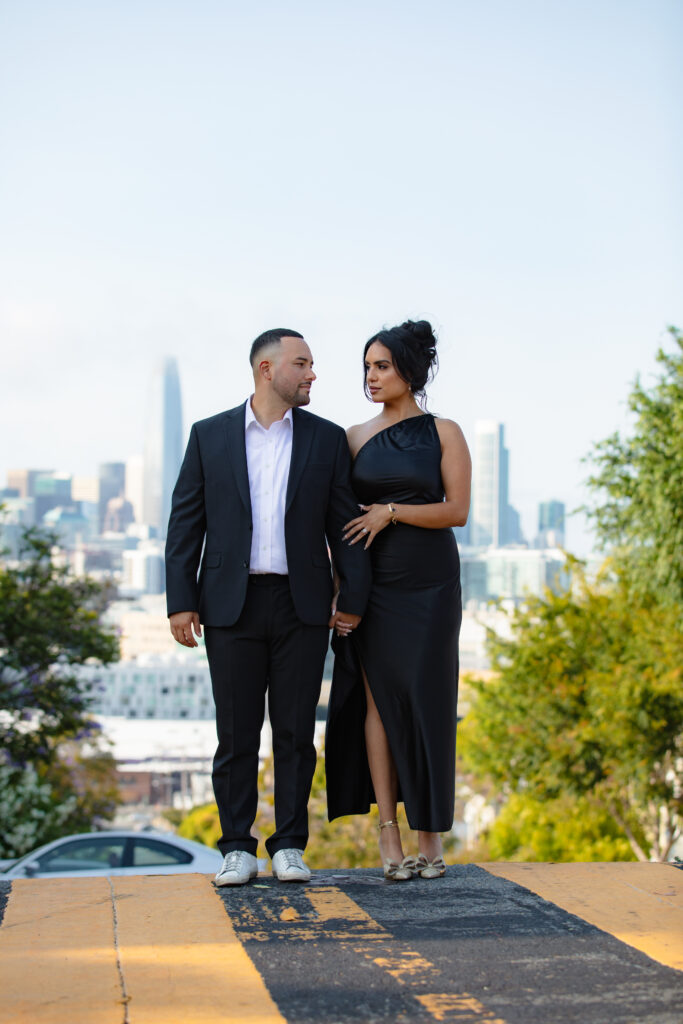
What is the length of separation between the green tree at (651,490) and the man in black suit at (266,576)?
10.8 m

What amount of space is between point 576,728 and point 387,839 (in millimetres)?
14556

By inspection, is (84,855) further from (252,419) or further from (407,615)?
(252,419)

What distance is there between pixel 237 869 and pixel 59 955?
3.05 ft

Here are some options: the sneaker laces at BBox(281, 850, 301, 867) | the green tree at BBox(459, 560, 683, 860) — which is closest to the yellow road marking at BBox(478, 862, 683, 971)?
the sneaker laces at BBox(281, 850, 301, 867)

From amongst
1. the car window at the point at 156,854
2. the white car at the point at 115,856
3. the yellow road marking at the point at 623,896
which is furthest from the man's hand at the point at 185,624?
the car window at the point at 156,854

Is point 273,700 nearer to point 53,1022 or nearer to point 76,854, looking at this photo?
point 53,1022

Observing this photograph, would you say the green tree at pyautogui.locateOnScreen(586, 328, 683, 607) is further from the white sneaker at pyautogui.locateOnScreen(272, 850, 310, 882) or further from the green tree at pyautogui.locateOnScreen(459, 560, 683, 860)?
the white sneaker at pyautogui.locateOnScreen(272, 850, 310, 882)

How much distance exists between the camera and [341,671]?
14.4 ft

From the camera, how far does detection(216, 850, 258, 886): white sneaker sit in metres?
3.96

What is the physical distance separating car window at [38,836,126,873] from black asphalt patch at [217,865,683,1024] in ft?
24.5

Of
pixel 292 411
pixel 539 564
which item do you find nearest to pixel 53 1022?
pixel 292 411

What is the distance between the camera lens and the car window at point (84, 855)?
35.7 feet

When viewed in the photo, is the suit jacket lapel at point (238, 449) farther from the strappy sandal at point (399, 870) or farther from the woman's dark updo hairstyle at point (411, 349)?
the strappy sandal at point (399, 870)

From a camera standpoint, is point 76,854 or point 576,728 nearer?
point 76,854
